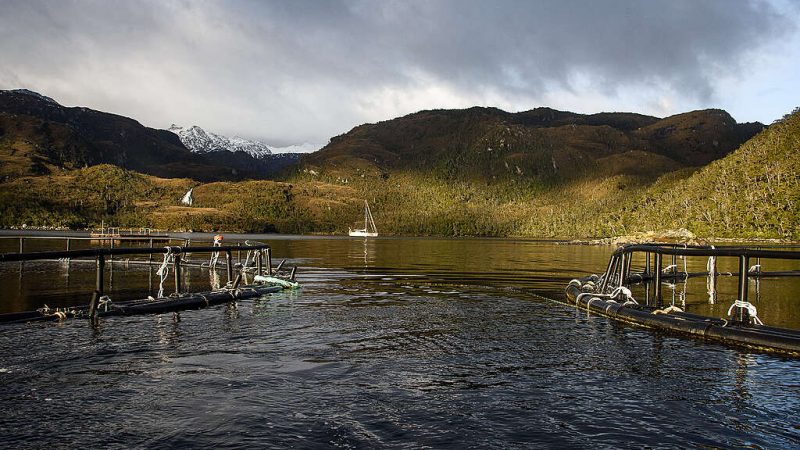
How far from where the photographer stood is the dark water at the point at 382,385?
796 cm

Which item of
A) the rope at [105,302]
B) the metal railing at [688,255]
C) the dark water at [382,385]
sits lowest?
the dark water at [382,385]

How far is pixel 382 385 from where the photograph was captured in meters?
10.5

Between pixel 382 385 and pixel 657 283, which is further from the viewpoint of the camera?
pixel 657 283

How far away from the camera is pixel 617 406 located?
9.30 meters

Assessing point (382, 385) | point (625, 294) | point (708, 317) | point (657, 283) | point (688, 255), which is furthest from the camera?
point (625, 294)

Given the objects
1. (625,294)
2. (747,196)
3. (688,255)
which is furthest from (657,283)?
(747,196)

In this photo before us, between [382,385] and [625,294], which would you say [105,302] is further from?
[625,294]

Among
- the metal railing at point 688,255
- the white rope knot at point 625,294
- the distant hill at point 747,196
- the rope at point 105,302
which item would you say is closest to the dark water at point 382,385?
the rope at point 105,302

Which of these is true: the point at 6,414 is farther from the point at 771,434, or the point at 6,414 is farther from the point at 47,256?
the point at 771,434

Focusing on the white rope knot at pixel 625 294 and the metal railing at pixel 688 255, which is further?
the white rope knot at pixel 625 294

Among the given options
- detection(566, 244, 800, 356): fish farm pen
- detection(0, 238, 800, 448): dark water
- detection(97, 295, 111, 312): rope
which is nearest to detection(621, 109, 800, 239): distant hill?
detection(566, 244, 800, 356): fish farm pen

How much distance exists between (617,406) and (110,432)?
8.24m

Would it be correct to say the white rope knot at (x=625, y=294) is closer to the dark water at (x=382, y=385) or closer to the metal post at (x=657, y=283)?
the metal post at (x=657, y=283)

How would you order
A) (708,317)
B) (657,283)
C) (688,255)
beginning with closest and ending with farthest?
1. (708,317)
2. (688,255)
3. (657,283)
